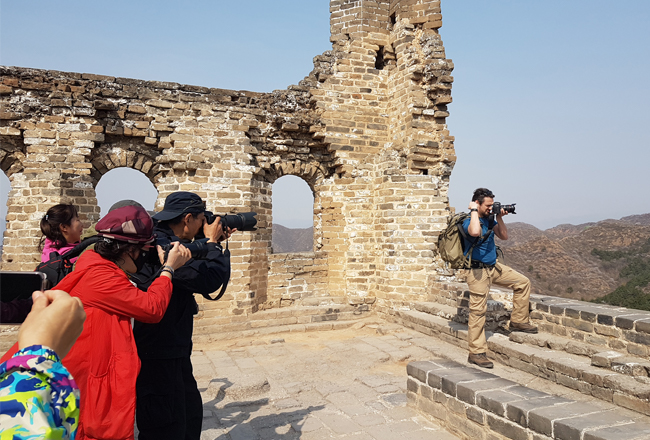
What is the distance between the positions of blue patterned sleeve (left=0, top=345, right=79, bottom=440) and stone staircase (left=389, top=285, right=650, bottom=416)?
497cm

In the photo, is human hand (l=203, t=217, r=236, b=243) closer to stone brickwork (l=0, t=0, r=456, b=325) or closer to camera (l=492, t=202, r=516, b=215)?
camera (l=492, t=202, r=516, b=215)

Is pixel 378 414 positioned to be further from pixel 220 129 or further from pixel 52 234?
pixel 220 129

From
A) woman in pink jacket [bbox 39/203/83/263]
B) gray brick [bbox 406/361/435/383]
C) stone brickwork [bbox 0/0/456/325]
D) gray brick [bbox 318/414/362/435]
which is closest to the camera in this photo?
woman in pink jacket [bbox 39/203/83/263]

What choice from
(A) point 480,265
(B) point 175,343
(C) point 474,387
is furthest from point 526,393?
(B) point 175,343

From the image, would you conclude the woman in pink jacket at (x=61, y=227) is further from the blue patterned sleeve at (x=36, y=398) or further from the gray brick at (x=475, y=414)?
the gray brick at (x=475, y=414)

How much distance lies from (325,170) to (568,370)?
6053mm

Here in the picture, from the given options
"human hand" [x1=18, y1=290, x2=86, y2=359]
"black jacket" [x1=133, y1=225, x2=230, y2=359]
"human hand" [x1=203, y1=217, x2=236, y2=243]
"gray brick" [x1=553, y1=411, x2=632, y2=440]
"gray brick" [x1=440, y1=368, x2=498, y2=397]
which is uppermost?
"human hand" [x1=203, y1=217, x2=236, y2=243]

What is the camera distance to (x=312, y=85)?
932 centimetres

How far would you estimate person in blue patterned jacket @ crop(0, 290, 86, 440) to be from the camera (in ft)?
2.92

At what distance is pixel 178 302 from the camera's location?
A: 2754 millimetres

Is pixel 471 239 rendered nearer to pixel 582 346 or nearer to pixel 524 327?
pixel 524 327

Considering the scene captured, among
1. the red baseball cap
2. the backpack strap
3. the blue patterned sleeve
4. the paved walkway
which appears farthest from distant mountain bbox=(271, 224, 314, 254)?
the blue patterned sleeve

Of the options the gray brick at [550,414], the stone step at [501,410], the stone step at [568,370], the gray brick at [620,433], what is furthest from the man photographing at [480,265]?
the gray brick at [620,433]

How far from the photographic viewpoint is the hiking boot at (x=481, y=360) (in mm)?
5539
